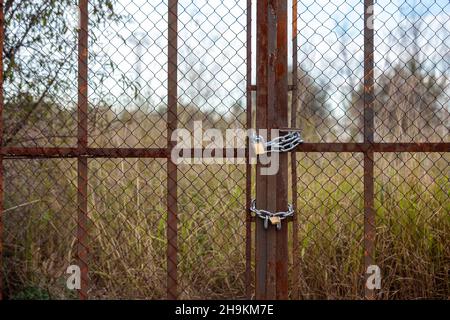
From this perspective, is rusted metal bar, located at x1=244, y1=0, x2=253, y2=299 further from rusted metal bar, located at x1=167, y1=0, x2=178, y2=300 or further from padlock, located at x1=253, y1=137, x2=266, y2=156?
rusted metal bar, located at x1=167, y1=0, x2=178, y2=300

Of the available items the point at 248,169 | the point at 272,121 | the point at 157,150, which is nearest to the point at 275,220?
the point at 248,169

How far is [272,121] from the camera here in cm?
236

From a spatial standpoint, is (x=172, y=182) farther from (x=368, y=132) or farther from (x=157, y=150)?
(x=368, y=132)

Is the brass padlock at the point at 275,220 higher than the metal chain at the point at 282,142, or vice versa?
the metal chain at the point at 282,142

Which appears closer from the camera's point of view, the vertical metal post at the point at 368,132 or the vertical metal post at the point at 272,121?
the vertical metal post at the point at 272,121

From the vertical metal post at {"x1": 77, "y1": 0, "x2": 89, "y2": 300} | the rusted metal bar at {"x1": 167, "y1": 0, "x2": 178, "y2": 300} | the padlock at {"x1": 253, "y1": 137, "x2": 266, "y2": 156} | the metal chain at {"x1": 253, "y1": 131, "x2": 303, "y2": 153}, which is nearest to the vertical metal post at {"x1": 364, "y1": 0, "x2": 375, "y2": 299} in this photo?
the metal chain at {"x1": 253, "y1": 131, "x2": 303, "y2": 153}

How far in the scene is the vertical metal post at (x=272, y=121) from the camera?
7.72 feet

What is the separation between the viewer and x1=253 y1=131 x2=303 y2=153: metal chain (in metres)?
2.33

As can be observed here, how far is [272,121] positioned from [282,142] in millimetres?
106

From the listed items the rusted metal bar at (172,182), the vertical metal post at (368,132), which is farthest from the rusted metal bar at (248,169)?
the vertical metal post at (368,132)

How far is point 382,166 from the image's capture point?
12.6ft

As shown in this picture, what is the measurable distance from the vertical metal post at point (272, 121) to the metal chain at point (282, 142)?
0.04m

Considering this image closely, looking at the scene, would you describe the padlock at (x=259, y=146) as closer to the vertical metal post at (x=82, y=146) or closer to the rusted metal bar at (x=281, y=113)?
the rusted metal bar at (x=281, y=113)
